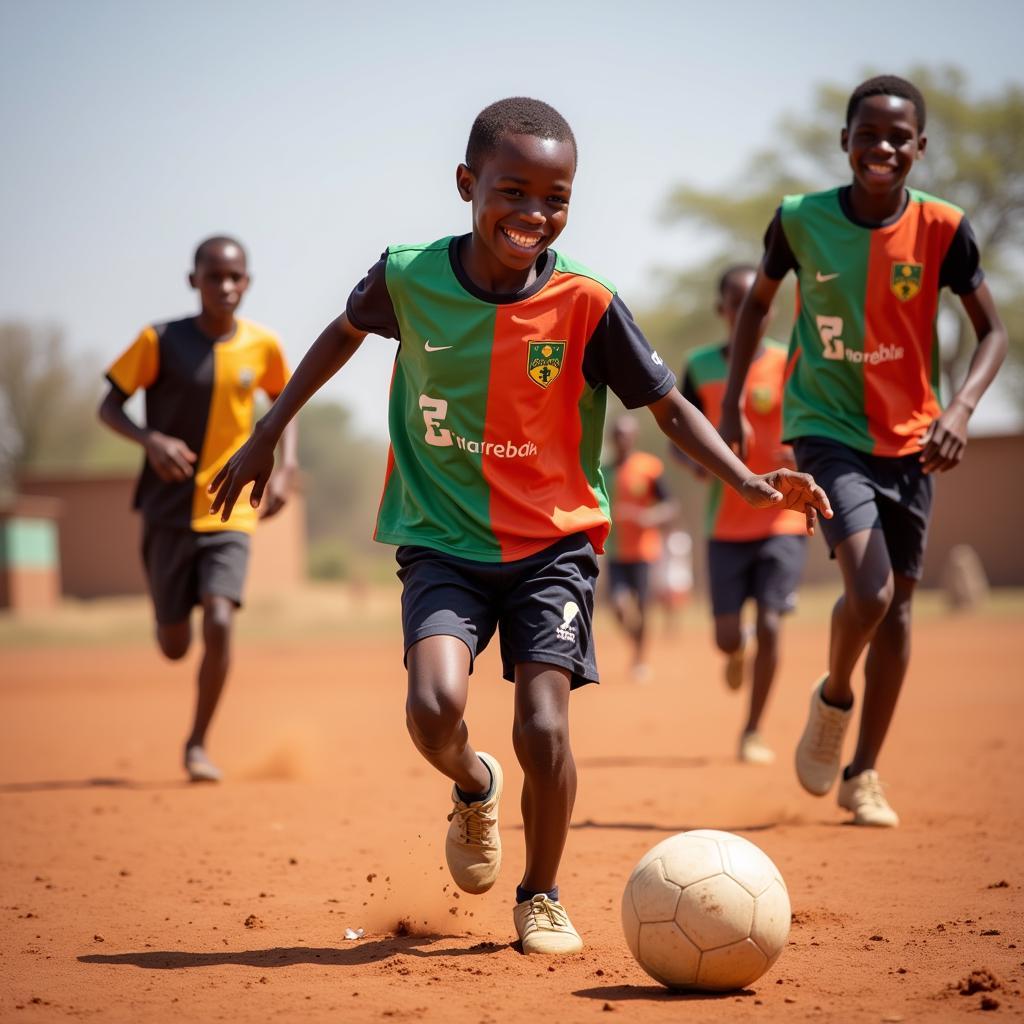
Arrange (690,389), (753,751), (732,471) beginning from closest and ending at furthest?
(732,471)
(753,751)
(690,389)

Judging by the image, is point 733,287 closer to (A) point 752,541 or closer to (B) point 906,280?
(A) point 752,541

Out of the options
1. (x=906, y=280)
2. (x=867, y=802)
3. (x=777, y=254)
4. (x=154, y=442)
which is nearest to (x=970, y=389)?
(x=906, y=280)

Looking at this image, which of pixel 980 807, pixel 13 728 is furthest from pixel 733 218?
pixel 980 807

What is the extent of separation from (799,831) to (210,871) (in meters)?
2.37

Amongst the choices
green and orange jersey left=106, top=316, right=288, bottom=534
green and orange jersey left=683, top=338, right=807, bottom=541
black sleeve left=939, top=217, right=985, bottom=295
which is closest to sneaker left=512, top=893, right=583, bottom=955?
black sleeve left=939, top=217, right=985, bottom=295

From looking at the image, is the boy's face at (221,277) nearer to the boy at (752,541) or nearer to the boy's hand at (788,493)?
the boy at (752,541)

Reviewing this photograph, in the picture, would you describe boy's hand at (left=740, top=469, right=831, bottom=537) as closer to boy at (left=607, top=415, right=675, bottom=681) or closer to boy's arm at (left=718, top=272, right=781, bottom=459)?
boy's arm at (left=718, top=272, right=781, bottom=459)

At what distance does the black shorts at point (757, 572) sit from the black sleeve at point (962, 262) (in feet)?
8.44

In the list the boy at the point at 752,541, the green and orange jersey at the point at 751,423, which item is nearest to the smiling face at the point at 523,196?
the boy at the point at 752,541

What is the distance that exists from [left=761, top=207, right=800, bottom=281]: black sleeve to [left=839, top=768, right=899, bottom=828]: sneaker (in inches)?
82.9

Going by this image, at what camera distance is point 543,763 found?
3.85 metres

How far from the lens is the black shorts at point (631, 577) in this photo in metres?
13.6

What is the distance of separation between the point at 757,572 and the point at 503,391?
4385mm

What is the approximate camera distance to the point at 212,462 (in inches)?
300
